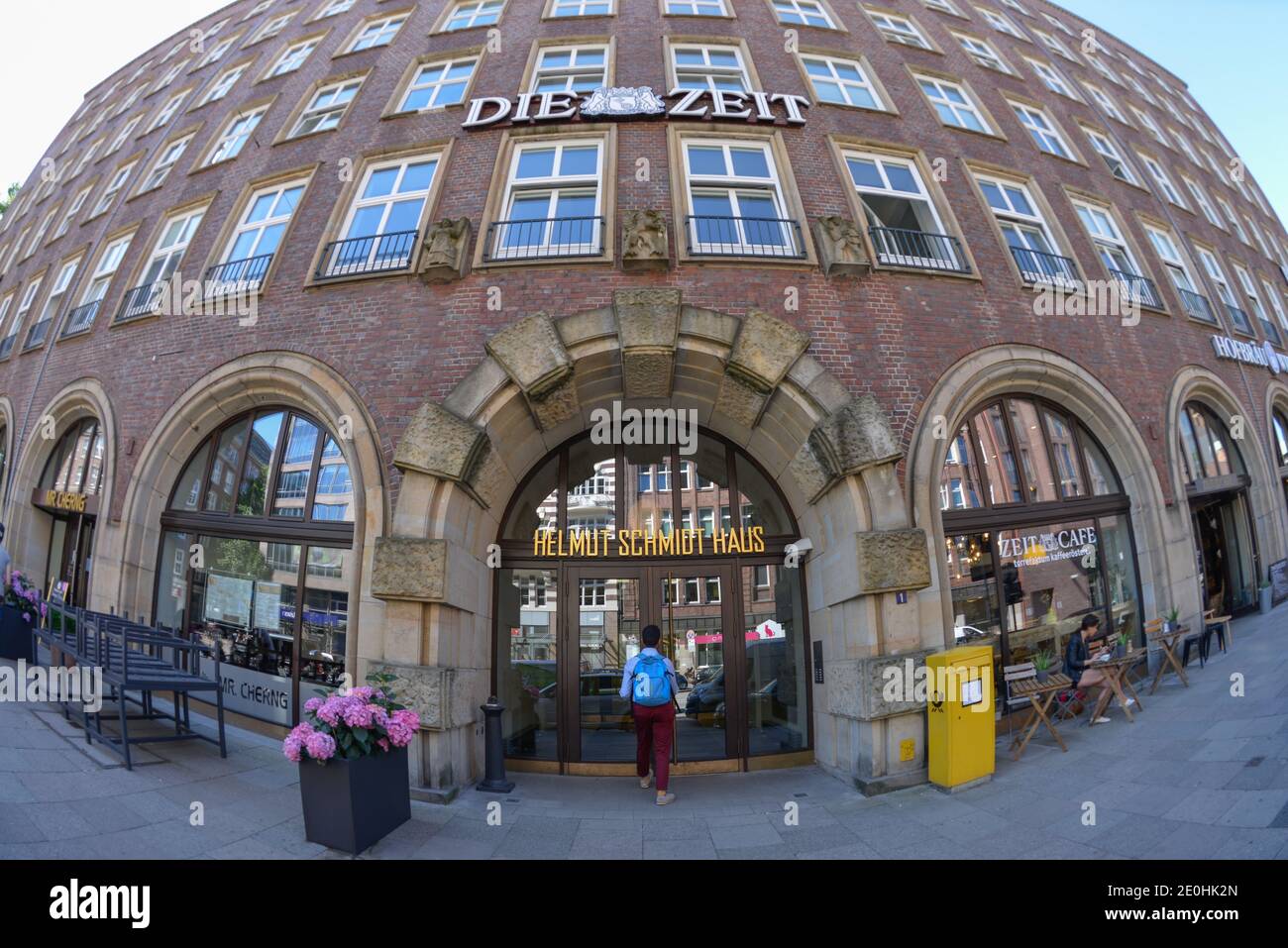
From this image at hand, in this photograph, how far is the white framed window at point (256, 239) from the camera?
30.7 feet

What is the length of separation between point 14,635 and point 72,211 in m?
12.7

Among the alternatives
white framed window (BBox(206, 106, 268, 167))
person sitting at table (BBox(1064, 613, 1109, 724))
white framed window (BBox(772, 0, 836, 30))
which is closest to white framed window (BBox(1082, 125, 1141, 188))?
white framed window (BBox(772, 0, 836, 30))

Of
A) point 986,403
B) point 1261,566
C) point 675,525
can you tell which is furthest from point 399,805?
point 1261,566

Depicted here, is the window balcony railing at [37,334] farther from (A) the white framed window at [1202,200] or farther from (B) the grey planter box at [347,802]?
(A) the white framed window at [1202,200]

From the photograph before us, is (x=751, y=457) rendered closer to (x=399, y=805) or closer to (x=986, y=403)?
(x=986, y=403)

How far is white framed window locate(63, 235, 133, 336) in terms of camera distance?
38.3ft

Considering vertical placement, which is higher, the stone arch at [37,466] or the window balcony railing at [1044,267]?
the window balcony railing at [1044,267]

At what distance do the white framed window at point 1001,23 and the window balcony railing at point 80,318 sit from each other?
22693mm

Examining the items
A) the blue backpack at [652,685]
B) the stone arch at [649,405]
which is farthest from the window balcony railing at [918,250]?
the blue backpack at [652,685]

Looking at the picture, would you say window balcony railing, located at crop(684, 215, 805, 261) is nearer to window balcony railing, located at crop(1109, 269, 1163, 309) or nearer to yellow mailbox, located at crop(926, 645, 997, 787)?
yellow mailbox, located at crop(926, 645, 997, 787)

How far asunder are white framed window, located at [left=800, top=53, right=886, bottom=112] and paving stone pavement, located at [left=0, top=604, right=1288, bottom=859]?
1095 cm

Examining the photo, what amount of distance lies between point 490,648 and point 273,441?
4.92 m

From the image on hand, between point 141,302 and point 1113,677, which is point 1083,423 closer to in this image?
point 1113,677

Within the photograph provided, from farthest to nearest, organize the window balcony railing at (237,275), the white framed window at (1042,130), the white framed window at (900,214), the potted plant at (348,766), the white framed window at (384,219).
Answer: the white framed window at (1042,130) < the window balcony railing at (237,275) < the white framed window at (900,214) < the white framed window at (384,219) < the potted plant at (348,766)
